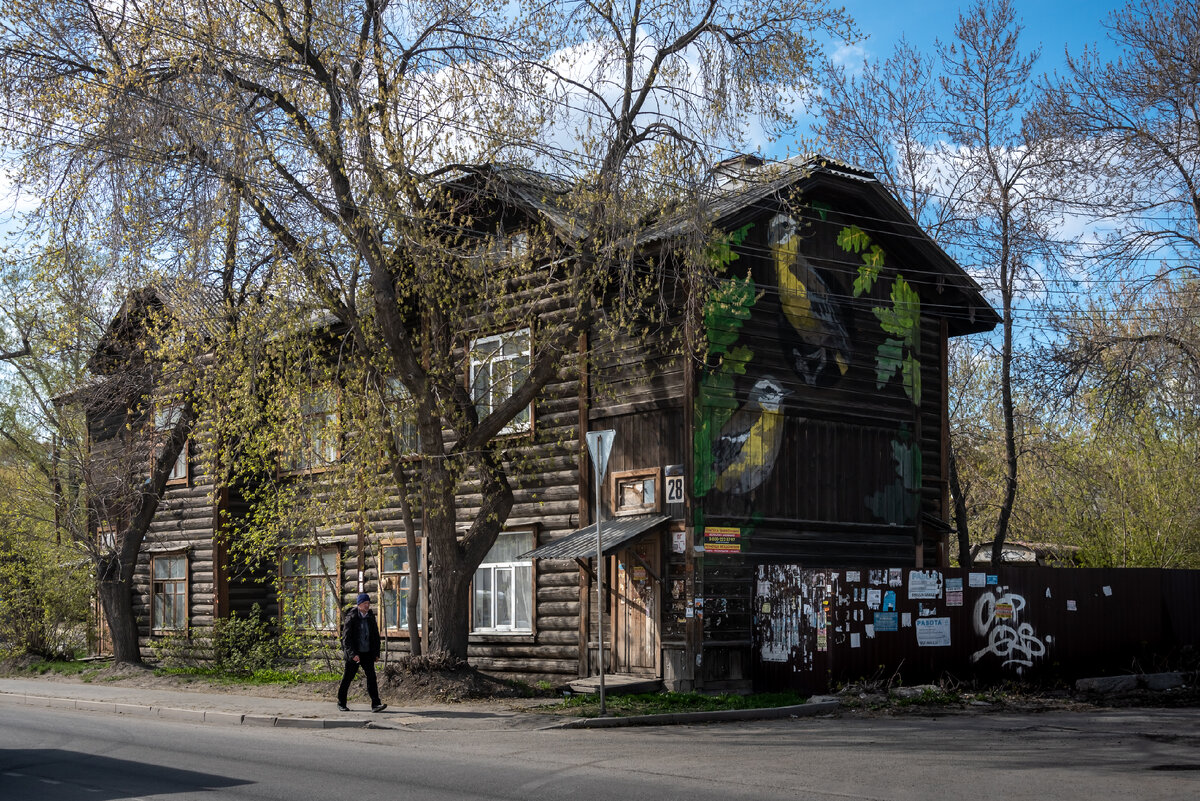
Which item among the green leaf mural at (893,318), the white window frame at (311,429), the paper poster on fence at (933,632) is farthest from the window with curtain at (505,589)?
the green leaf mural at (893,318)

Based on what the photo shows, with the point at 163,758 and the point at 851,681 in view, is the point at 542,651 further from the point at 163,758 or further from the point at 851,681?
the point at 163,758

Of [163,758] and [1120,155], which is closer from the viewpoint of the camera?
[163,758]

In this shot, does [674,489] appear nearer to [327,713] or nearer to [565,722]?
[565,722]

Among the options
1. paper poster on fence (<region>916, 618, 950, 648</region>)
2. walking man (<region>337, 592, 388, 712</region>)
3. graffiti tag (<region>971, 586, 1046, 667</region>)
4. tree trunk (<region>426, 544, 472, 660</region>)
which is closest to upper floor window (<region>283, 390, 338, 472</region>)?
tree trunk (<region>426, 544, 472, 660</region>)

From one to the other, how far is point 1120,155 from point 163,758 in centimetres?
1955

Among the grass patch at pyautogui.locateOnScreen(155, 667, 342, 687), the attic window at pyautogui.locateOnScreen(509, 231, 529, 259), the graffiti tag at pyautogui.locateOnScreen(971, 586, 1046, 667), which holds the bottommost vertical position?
the grass patch at pyautogui.locateOnScreen(155, 667, 342, 687)

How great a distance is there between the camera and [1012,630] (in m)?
19.5

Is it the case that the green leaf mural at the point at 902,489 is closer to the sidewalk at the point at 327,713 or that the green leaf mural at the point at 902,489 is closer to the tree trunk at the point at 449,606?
the sidewalk at the point at 327,713

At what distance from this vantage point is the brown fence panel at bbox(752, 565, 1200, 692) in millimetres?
18062

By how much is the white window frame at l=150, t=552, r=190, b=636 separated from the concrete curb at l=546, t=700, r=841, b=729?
57.5ft

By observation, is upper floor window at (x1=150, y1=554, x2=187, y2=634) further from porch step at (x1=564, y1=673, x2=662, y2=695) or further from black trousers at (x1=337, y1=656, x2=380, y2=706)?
porch step at (x1=564, y1=673, x2=662, y2=695)

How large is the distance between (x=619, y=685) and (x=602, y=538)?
2.23 m

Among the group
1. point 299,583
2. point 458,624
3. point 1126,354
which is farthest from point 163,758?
point 1126,354

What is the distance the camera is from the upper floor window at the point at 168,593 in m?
29.9
